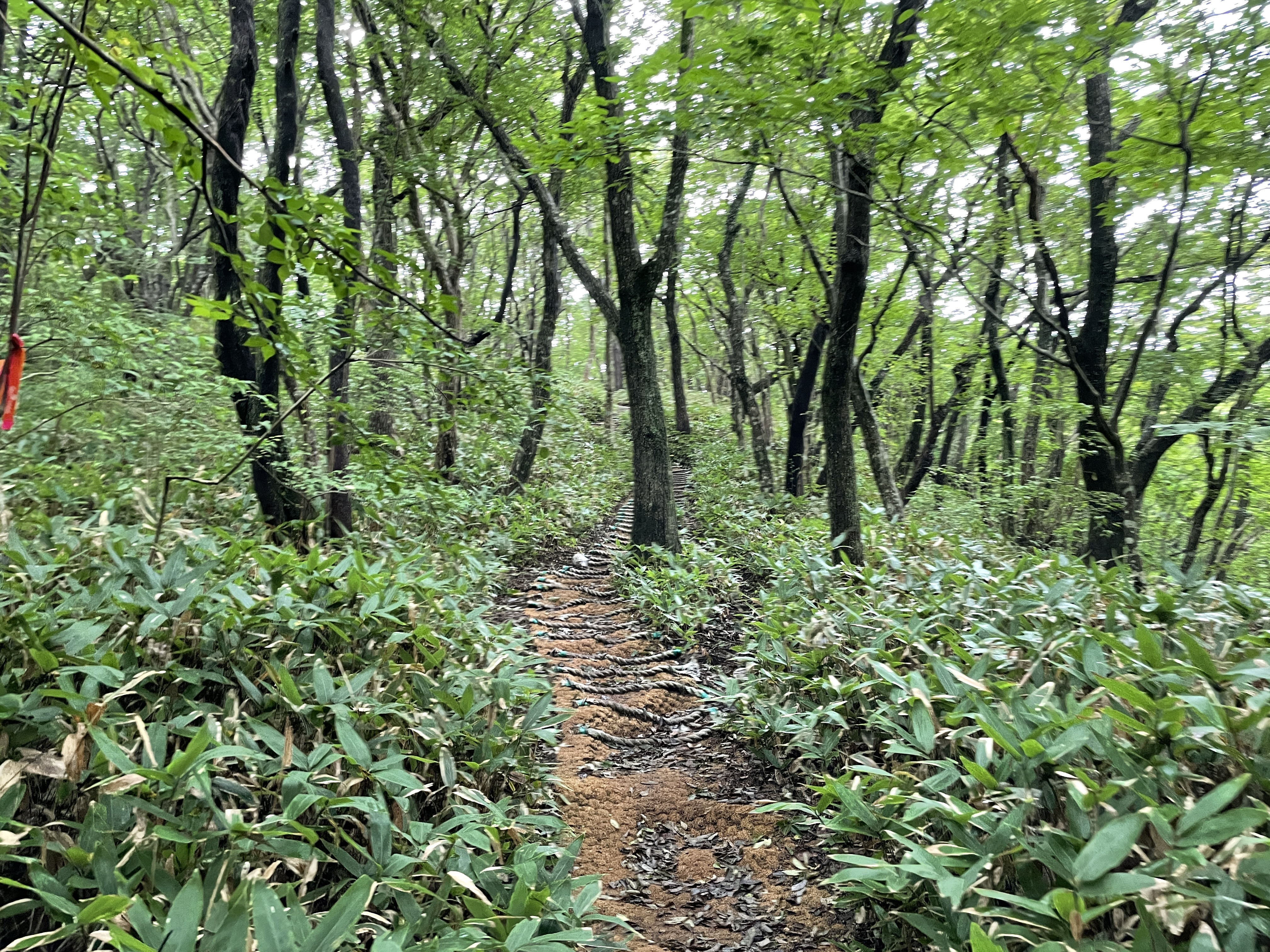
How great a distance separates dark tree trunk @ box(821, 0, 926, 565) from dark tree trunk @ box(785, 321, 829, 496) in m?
4.90

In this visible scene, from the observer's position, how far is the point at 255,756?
2203 mm

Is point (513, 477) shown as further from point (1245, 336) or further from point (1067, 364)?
point (1245, 336)

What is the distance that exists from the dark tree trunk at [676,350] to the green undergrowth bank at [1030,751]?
696 cm

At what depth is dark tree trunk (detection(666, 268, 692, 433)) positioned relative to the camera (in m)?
12.4

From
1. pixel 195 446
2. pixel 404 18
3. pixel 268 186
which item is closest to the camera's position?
pixel 268 186

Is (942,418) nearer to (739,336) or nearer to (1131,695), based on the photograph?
(739,336)

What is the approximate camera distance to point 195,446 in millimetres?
5035

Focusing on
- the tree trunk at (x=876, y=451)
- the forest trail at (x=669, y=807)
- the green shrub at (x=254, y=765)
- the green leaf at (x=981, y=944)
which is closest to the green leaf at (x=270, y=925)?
the green shrub at (x=254, y=765)

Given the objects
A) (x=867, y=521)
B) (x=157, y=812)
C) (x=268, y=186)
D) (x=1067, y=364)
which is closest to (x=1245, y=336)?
(x=1067, y=364)

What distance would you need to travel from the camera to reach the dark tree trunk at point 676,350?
1240cm

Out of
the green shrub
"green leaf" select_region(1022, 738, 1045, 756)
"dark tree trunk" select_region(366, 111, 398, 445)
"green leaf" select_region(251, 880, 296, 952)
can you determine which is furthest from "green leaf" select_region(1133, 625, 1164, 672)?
"dark tree trunk" select_region(366, 111, 398, 445)

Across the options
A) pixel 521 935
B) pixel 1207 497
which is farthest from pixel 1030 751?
pixel 1207 497

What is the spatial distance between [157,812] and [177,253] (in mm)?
10822

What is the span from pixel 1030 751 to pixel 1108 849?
1.56 ft
